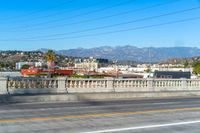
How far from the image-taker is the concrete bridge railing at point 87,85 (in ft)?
90.0

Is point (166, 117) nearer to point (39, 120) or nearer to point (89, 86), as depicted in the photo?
point (39, 120)

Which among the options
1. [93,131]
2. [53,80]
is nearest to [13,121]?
[93,131]

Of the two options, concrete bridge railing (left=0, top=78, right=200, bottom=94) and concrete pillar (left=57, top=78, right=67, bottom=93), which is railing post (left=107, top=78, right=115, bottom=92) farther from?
concrete pillar (left=57, top=78, right=67, bottom=93)

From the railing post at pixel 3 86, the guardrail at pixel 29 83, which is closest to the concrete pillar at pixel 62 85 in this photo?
the guardrail at pixel 29 83

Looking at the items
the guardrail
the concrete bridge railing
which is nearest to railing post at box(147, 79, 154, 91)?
the concrete bridge railing

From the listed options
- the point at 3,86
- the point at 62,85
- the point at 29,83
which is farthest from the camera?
the point at 62,85

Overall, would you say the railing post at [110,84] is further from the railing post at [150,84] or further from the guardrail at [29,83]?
the guardrail at [29,83]

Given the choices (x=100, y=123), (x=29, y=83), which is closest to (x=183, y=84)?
(x=29, y=83)

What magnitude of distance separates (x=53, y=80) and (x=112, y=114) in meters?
11.9

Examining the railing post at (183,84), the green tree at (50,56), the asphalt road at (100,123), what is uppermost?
the green tree at (50,56)

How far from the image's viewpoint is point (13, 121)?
1477 centimetres

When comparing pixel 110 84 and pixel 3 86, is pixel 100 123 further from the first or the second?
pixel 110 84

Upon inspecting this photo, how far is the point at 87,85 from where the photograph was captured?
3116cm

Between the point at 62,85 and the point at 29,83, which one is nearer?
the point at 29,83
